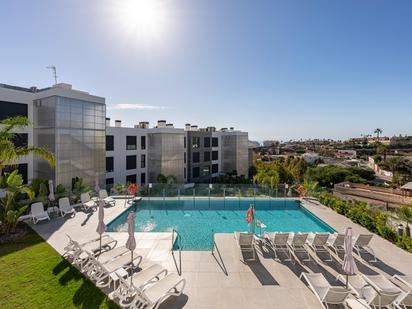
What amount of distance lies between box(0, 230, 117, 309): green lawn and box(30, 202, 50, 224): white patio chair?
3.44m

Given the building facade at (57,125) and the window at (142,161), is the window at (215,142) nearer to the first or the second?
the window at (142,161)

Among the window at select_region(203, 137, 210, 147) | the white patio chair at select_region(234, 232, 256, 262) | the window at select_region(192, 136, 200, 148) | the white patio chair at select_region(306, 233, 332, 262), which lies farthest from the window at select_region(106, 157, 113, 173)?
the white patio chair at select_region(306, 233, 332, 262)

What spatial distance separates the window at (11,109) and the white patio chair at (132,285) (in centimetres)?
1703

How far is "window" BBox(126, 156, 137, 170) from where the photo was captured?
1113 inches

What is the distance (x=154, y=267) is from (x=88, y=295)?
6.40 ft

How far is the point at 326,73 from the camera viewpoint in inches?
838

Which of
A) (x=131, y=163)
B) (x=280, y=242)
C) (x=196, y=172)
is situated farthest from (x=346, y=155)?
(x=280, y=242)

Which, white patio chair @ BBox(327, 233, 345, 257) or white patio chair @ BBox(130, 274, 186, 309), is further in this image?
white patio chair @ BBox(327, 233, 345, 257)

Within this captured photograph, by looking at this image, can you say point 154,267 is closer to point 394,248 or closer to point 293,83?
point 394,248

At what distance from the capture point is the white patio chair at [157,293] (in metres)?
6.18

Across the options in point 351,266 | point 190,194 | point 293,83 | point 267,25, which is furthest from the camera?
point 293,83

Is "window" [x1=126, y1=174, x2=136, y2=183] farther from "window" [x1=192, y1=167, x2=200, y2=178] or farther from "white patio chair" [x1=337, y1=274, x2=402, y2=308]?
"white patio chair" [x1=337, y1=274, x2=402, y2=308]

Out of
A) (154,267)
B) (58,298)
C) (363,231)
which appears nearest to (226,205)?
(363,231)

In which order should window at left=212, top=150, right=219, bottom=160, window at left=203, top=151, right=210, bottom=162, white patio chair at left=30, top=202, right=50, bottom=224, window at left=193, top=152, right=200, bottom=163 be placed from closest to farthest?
white patio chair at left=30, top=202, right=50, bottom=224 < window at left=193, top=152, right=200, bottom=163 < window at left=203, top=151, right=210, bottom=162 < window at left=212, top=150, right=219, bottom=160
